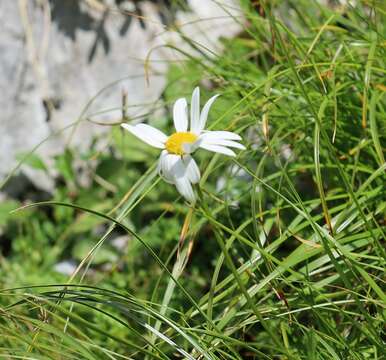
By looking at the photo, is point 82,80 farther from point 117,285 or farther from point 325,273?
point 325,273

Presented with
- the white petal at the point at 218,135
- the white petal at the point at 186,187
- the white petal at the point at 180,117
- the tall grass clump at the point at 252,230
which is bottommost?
the tall grass clump at the point at 252,230

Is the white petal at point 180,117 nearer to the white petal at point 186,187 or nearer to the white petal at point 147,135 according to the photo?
the white petal at point 147,135

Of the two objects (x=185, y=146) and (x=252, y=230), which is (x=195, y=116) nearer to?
(x=185, y=146)

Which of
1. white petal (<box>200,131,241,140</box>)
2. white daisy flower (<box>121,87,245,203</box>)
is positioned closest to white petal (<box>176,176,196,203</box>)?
white daisy flower (<box>121,87,245,203</box>)

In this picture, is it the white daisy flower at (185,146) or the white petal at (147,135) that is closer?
the white daisy flower at (185,146)

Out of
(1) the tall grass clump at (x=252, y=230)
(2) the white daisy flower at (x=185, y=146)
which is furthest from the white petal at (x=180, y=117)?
(1) the tall grass clump at (x=252, y=230)

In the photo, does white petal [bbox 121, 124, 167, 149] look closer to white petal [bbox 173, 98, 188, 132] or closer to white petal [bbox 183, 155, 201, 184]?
white petal [bbox 173, 98, 188, 132]
